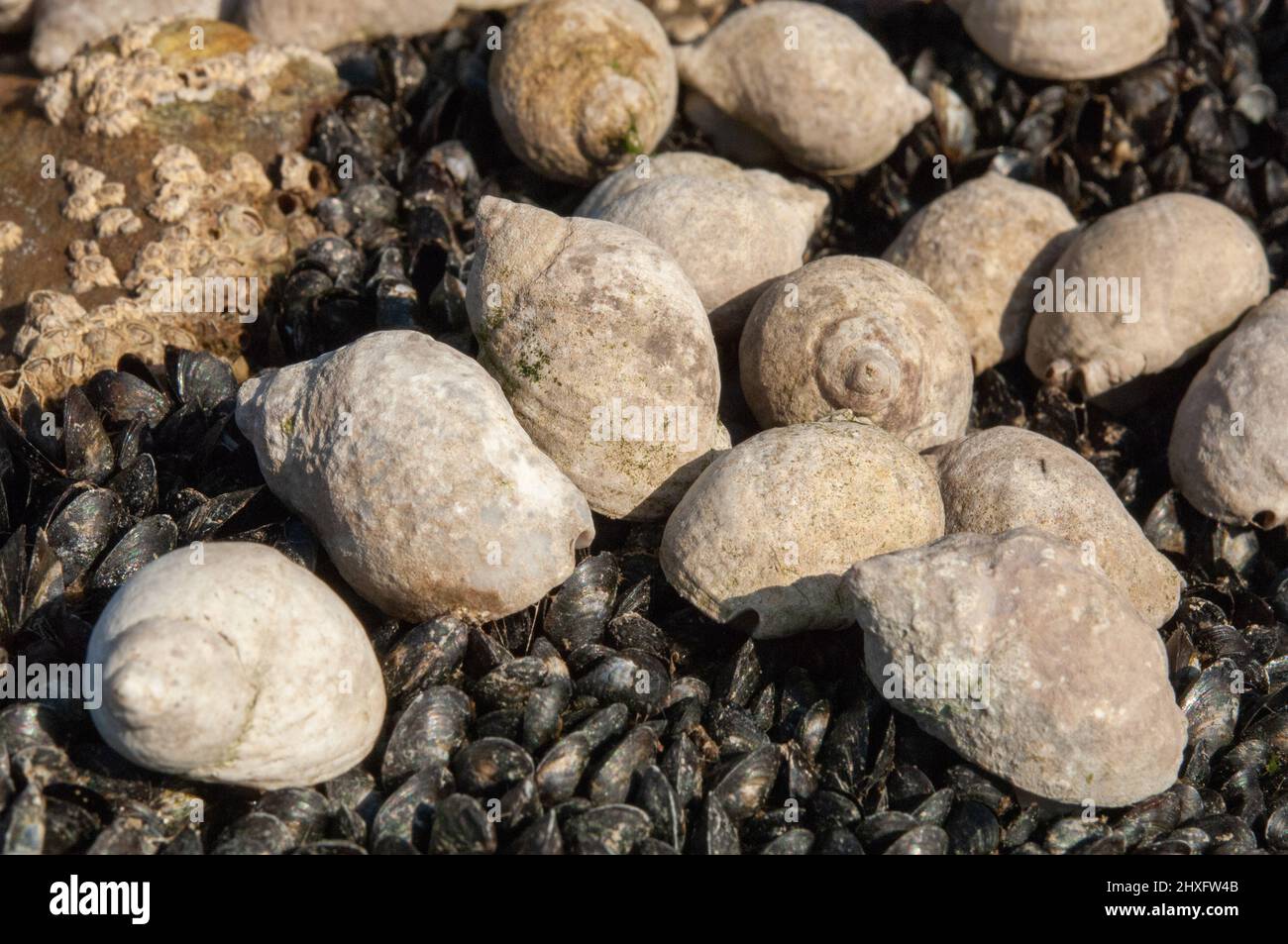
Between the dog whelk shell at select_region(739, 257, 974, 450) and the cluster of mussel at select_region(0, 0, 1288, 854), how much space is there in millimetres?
23

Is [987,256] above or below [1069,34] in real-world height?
below

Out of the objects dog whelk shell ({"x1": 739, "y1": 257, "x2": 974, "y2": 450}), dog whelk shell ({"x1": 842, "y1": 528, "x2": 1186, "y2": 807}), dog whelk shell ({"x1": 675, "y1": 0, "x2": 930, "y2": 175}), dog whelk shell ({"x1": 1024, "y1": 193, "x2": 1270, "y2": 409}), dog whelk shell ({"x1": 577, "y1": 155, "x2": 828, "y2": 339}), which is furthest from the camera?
dog whelk shell ({"x1": 675, "y1": 0, "x2": 930, "y2": 175})

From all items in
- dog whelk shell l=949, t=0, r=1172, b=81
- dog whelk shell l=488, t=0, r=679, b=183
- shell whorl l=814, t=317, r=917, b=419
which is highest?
dog whelk shell l=949, t=0, r=1172, b=81

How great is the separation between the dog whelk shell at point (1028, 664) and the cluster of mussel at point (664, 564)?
17 mm

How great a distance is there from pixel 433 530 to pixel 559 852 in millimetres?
1510

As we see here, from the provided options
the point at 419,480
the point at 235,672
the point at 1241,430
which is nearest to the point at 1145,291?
the point at 1241,430

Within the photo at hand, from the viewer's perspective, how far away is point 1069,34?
873 centimetres

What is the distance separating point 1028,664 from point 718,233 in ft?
9.94

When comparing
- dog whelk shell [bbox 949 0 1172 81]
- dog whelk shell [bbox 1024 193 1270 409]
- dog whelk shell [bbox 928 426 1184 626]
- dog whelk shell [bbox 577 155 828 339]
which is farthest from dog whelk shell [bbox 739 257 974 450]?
dog whelk shell [bbox 949 0 1172 81]

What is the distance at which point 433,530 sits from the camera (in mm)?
5301

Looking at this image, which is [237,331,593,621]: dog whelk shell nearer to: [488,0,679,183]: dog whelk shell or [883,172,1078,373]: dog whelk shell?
[488,0,679,183]: dog whelk shell

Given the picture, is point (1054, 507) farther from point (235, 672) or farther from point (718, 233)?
point (235, 672)

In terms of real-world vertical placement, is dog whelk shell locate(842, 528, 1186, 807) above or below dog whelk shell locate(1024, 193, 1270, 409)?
below

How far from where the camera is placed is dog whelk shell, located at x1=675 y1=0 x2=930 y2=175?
828 centimetres
